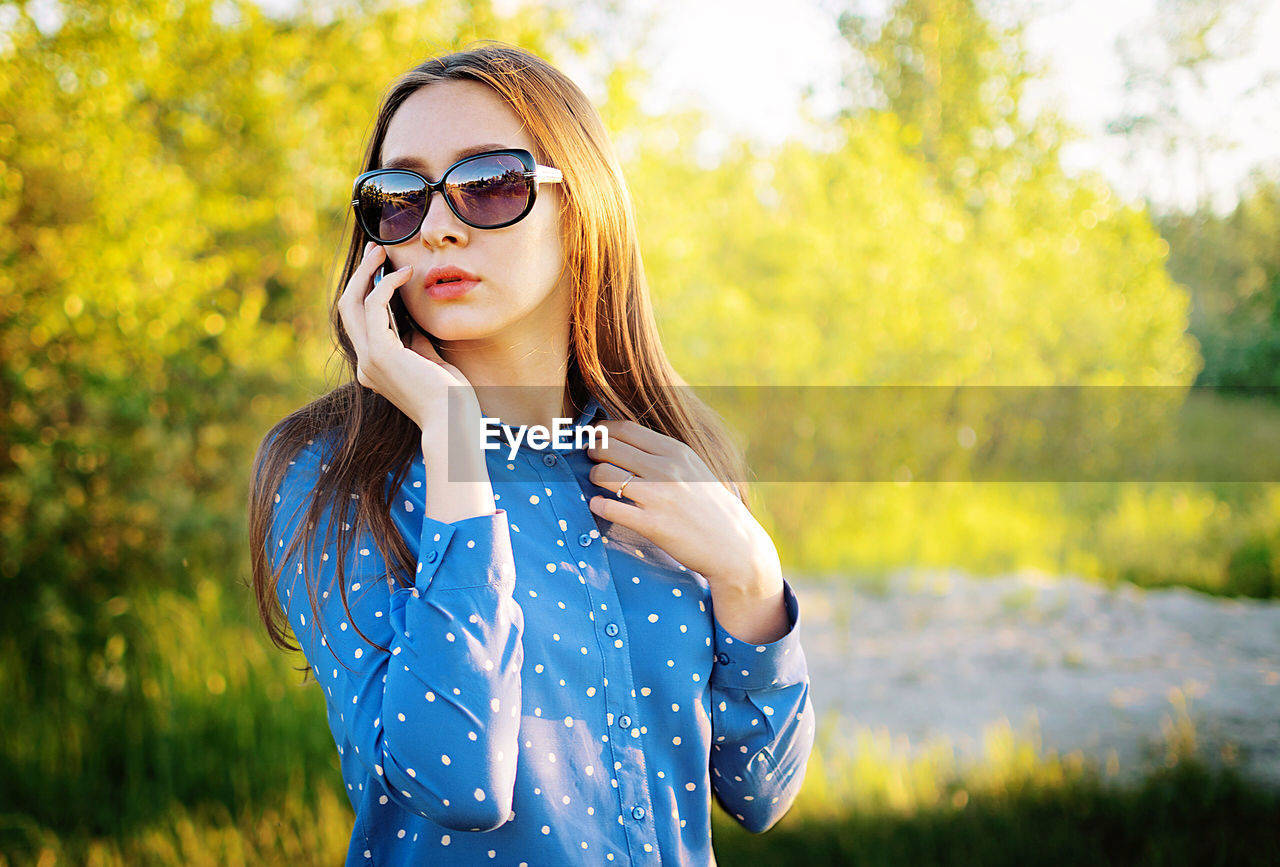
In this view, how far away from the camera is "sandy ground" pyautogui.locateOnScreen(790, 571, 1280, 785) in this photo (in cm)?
429

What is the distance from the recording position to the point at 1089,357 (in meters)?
8.88

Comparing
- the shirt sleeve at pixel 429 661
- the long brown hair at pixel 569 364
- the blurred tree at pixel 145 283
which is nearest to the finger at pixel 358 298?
the long brown hair at pixel 569 364

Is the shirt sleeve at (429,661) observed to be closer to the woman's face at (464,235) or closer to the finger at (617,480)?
the finger at (617,480)

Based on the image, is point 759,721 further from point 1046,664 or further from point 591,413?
point 1046,664

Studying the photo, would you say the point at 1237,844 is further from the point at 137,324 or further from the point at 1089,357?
the point at 1089,357

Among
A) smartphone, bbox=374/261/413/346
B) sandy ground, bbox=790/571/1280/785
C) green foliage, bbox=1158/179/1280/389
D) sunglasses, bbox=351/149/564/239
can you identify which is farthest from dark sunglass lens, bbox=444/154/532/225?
green foliage, bbox=1158/179/1280/389

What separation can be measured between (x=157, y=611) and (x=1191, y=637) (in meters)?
5.89

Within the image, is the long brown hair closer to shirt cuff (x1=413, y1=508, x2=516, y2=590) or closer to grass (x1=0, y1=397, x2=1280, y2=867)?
shirt cuff (x1=413, y1=508, x2=516, y2=590)

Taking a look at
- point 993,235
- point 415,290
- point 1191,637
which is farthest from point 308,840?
point 993,235

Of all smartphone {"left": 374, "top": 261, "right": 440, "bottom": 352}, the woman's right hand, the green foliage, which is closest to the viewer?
the woman's right hand

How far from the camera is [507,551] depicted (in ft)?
4.10

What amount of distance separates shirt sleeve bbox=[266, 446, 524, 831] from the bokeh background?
1.15 m

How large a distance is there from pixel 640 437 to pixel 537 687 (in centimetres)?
48

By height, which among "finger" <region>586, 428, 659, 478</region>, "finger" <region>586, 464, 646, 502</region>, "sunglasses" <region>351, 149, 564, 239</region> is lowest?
"finger" <region>586, 464, 646, 502</region>
